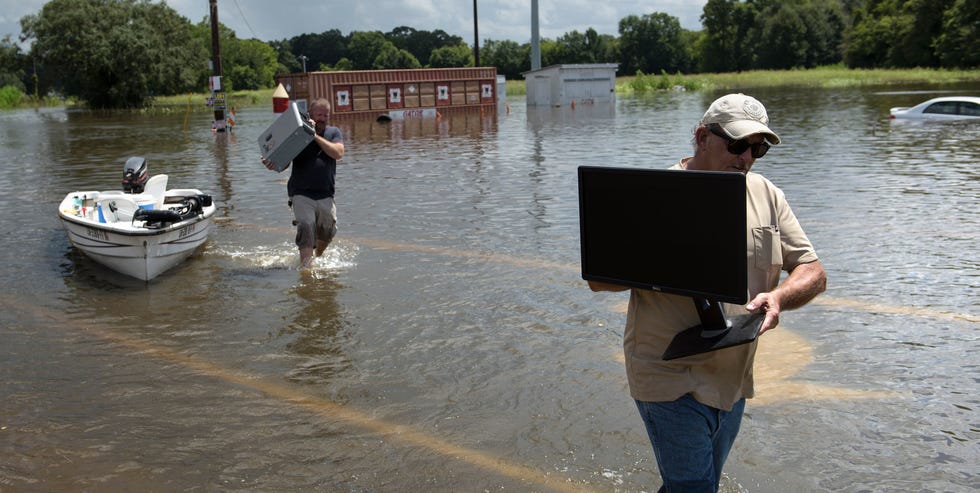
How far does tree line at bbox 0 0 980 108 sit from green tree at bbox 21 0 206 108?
9cm

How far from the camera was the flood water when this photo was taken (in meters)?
5.53

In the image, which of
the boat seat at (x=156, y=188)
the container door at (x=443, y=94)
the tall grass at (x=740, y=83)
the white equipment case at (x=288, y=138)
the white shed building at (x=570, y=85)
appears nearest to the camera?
the white equipment case at (x=288, y=138)

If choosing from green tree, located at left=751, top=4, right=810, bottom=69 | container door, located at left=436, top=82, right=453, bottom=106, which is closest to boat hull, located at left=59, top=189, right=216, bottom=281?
container door, located at left=436, top=82, right=453, bottom=106

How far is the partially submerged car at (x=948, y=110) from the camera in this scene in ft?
90.8

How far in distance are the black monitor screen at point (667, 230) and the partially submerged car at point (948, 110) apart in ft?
93.7

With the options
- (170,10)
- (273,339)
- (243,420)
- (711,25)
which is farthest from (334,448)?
(711,25)

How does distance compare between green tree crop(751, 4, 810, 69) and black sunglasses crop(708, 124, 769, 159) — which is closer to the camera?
black sunglasses crop(708, 124, 769, 159)

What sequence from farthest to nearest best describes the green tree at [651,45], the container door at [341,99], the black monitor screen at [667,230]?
the green tree at [651,45] < the container door at [341,99] < the black monitor screen at [667,230]

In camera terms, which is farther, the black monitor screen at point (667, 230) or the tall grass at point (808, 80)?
the tall grass at point (808, 80)

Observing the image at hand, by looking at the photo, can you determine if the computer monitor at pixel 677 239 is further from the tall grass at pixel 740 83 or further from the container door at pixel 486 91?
the tall grass at pixel 740 83

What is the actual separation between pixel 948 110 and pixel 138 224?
2584 cm

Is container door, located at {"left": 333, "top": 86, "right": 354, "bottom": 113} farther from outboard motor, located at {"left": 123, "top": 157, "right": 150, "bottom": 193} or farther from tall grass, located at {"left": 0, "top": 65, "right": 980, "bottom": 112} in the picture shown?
outboard motor, located at {"left": 123, "top": 157, "right": 150, "bottom": 193}

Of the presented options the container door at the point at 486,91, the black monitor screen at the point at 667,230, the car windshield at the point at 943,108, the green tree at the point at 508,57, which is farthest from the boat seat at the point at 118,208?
the green tree at the point at 508,57

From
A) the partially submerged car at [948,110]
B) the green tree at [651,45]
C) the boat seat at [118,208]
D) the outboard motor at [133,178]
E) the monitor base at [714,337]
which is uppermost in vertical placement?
the green tree at [651,45]
